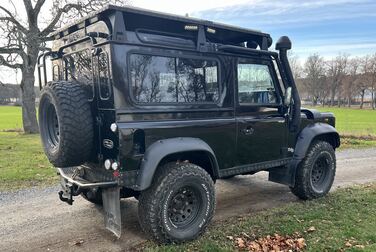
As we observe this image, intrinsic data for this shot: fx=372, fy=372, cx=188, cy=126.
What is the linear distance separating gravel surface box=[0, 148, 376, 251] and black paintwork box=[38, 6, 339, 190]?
75 cm

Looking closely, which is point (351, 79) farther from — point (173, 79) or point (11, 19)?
point (173, 79)

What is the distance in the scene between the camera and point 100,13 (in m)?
4.02

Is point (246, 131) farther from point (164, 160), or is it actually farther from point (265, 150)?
point (164, 160)

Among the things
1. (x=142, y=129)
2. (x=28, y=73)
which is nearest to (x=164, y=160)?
(x=142, y=129)

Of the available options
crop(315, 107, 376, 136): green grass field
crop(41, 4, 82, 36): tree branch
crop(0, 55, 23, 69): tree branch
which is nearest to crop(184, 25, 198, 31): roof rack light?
crop(315, 107, 376, 136): green grass field

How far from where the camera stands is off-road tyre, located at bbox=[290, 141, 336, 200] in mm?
5949

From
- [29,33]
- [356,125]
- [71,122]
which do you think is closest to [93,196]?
[71,122]

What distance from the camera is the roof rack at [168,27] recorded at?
3.97 m

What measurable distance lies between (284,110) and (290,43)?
40.1 inches

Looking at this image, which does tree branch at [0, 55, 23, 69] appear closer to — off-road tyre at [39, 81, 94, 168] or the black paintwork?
the black paintwork

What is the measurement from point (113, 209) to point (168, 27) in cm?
222

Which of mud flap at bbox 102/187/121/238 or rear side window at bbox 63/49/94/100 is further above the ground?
rear side window at bbox 63/49/94/100

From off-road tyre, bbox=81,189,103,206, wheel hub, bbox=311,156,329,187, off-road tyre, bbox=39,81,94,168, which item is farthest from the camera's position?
wheel hub, bbox=311,156,329,187

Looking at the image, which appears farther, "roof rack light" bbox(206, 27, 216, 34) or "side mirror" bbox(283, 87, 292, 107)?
"side mirror" bbox(283, 87, 292, 107)
